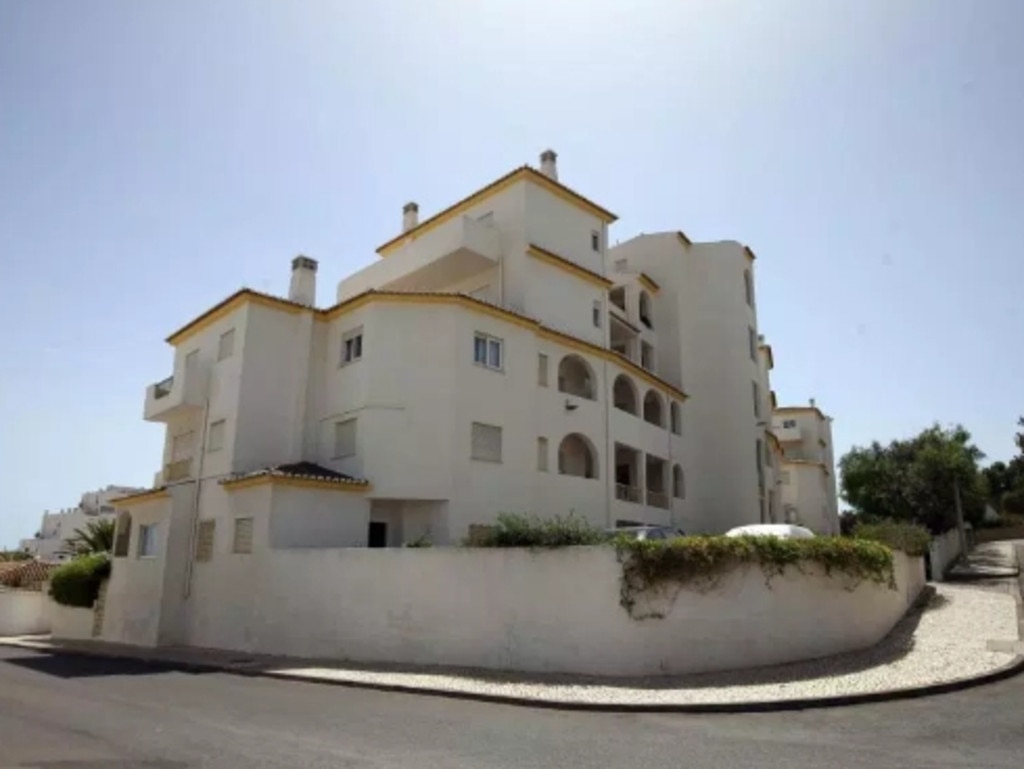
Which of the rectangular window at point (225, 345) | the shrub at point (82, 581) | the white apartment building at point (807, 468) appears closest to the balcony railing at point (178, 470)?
the rectangular window at point (225, 345)

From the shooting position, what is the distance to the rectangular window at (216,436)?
23.1 m

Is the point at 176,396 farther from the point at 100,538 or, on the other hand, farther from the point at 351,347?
the point at 100,538

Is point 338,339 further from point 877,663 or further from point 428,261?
point 877,663

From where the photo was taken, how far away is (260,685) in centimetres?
1370

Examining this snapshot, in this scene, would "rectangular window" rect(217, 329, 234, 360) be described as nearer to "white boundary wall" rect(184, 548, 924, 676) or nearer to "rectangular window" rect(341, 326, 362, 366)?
"rectangular window" rect(341, 326, 362, 366)

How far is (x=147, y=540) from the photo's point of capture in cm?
2433

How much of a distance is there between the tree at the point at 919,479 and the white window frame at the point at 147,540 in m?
41.2

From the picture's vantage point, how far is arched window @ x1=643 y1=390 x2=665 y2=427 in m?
33.2

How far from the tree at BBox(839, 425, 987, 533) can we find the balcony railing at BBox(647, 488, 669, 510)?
21.4 meters

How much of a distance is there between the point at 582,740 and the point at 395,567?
843 cm

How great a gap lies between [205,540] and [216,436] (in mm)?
3342

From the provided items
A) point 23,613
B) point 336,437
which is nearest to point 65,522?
point 23,613

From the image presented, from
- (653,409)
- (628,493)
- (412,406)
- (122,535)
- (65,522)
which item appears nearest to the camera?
(412,406)

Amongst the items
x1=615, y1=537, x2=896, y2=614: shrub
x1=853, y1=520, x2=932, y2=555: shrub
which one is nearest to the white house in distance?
x1=853, y1=520, x2=932, y2=555: shrub
